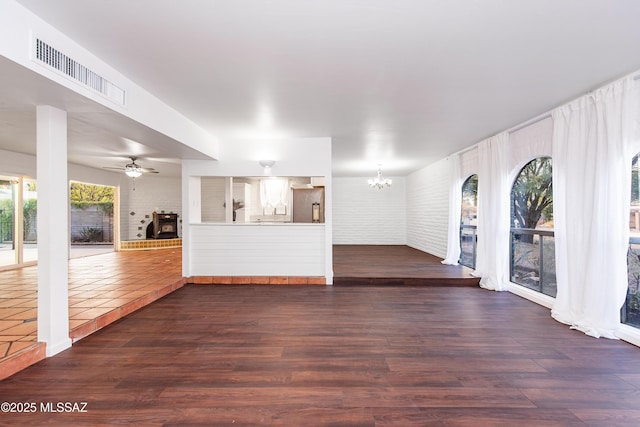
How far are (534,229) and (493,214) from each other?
0.59 m

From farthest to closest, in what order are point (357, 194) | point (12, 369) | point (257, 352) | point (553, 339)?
point (357, 194) → point (553, 339) → point (257, 352) → point (12, 369)

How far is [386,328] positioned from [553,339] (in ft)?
5.30

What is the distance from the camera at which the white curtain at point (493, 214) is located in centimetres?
446

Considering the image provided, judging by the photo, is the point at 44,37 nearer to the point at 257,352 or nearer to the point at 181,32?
the point at 181,32

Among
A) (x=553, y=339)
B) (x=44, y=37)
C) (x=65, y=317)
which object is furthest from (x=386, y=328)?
(x=44, y=37)

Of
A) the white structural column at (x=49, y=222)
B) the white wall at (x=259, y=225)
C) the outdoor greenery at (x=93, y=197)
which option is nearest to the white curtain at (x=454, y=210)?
the white wall at (x=259, y=225)

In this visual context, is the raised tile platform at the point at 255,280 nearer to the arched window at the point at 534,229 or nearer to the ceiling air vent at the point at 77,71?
the arched window at the point at 534,229

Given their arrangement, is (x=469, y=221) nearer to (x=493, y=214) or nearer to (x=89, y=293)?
(x=493, y=214)

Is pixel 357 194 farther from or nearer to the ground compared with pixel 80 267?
farther from the ground

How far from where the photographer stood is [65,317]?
263cm

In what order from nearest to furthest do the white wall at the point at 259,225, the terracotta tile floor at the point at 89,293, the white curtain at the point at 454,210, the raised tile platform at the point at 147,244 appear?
1. the terracotta tile floor at the point at 89,293
2. the white wall at the point at 259,225
3. the white curtain at the point at 454,210
4. the raised tile platform at the point at 147,244

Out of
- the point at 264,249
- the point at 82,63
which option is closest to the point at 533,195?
the point at 264,249

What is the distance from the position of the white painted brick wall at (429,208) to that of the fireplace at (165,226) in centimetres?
765

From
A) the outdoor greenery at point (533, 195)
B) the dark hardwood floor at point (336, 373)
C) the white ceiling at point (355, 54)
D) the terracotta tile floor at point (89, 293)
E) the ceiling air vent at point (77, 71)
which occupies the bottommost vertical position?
the dark hardwood floor at point (336, 373)
